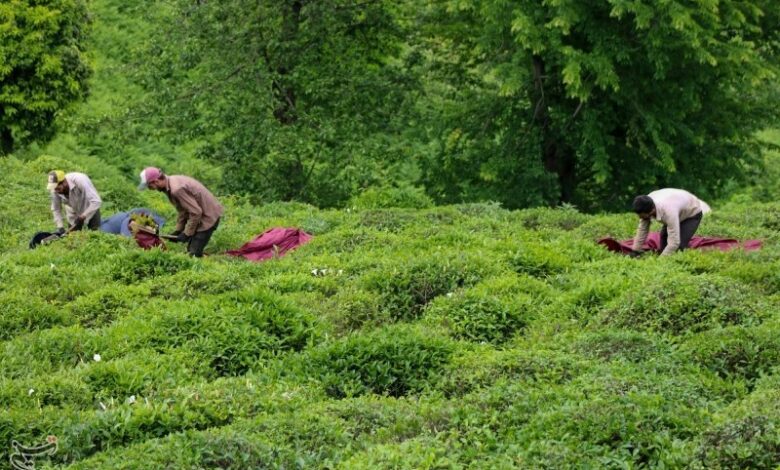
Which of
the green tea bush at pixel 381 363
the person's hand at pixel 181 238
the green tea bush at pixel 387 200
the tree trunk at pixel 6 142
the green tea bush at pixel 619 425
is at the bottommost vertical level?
the tree trunk at pixel 6 142

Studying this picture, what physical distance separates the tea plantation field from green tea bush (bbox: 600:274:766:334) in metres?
0.02

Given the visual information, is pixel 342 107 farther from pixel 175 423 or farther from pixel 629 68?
pixel 175 423

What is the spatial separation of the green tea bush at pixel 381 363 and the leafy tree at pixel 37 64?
60.5 ft

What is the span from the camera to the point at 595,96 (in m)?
20.2

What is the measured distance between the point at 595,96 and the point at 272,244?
8.21 meters

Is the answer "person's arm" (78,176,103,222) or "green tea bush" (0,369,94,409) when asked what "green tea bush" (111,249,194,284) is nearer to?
"person's arm" (78,176,103,222)

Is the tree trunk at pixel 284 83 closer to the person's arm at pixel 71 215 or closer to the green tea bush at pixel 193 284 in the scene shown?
the person's arm at pixel 71 215

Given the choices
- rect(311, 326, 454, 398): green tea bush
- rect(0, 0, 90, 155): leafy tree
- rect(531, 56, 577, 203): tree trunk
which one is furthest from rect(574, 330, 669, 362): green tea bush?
rect(0, 0, 90, 155): leafy tree

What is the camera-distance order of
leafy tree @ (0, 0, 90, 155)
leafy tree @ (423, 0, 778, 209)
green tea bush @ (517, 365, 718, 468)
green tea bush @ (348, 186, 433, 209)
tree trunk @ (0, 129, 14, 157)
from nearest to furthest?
green tea bush @ (517, 365, 718, 468)
leafy tree @ (423, 0, 778, 209)
green tea bush @ (348, 186, 433, 209)
leafy tree @ (0, 0, 90, 155)
tree trunk @ (0, 129, 14, 157)

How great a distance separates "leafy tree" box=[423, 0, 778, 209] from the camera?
60.2 ft

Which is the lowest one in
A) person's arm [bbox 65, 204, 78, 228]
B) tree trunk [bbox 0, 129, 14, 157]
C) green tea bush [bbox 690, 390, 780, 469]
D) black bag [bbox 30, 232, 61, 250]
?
tree trunk [bbox 0, 129, 14, 157]

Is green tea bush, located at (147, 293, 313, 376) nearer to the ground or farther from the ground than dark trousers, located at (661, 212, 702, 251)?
nearer to the ground

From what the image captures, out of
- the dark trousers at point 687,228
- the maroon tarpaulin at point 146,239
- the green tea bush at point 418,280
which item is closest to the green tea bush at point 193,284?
the green tea bush at point 418,280

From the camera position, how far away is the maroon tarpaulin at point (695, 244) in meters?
13.7
